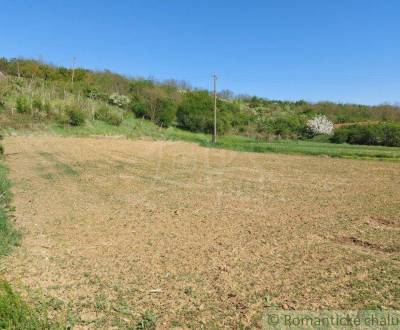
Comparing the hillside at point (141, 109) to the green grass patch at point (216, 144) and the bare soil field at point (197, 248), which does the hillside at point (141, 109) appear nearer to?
the green grass patch at point (216, 144)

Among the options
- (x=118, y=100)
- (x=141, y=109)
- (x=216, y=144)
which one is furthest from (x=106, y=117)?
(x=216, y=144)

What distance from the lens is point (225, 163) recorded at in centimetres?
2061

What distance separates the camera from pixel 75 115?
30.0 meters

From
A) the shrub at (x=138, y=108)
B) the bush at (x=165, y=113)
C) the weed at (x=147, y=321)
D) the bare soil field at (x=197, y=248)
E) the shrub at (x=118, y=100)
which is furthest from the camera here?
the shrub at (x=118, y=100)

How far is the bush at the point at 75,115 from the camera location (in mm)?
30000

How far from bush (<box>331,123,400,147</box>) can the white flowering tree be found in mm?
3840

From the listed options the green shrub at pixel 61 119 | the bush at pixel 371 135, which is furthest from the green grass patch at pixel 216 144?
the bush at pixel 371 135

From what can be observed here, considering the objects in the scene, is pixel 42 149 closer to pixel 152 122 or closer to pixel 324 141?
pixel 152 122

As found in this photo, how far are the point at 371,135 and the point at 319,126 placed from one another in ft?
30.1

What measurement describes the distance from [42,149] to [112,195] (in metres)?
11.5

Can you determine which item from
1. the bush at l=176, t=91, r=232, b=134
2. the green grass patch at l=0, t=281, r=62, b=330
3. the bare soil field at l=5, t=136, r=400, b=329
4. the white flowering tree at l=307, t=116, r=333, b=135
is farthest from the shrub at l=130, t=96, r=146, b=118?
the green grass patch at l=0, t=281, r=62, b=330

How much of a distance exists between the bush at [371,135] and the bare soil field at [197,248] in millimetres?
25296

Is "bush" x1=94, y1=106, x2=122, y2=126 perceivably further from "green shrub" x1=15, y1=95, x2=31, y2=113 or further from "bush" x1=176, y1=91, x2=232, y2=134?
"bush" x1=176, y1=91, x2=232, y2=134

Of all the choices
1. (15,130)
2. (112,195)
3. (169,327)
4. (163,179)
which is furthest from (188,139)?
(169,327)
